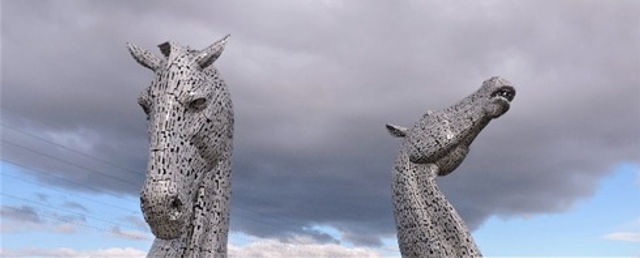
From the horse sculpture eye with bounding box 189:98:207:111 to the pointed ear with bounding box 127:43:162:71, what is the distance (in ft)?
1.58

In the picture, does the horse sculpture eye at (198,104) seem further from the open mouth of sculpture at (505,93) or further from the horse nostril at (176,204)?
the open mouth of sculpture at (505,93)

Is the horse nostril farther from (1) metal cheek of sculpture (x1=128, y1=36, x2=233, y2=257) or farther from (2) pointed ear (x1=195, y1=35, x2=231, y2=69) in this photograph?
(2) pointed ear (x1=195, y1=35, x2=231, y2=69)

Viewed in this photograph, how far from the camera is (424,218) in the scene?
690 centimetres

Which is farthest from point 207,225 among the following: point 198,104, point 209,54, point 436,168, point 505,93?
point 505,93

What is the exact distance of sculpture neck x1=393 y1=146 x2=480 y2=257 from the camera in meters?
6.79

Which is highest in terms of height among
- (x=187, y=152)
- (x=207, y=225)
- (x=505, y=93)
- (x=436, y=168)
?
(x=505, y=93)

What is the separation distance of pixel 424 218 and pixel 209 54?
3593 millimetres

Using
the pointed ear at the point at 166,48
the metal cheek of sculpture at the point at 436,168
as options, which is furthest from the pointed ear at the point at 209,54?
the metal cheek of sculpture at the point at 436,168

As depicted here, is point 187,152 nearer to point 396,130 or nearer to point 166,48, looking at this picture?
point 166,48

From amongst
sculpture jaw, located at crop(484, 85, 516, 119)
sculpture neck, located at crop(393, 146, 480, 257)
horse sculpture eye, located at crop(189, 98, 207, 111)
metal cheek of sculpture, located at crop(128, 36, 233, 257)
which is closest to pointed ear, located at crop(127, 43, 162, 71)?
metal cheek of sculpture, located at crop(128, 36, 233, 257)

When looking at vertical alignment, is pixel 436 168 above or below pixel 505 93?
below

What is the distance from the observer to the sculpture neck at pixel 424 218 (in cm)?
679

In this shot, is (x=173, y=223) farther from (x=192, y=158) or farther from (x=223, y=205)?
(x=223, y=205)

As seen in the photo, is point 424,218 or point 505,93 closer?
point 424,218
